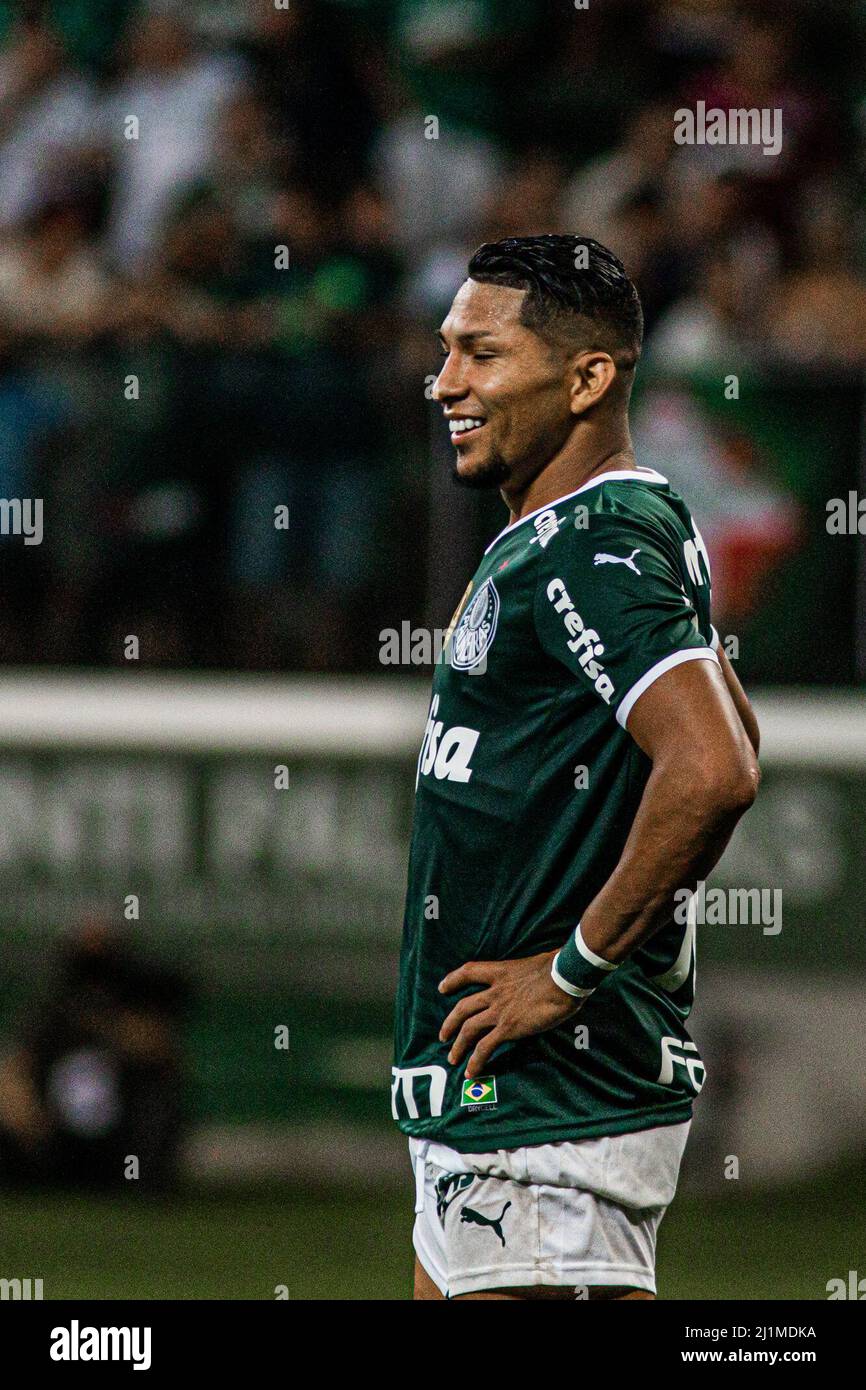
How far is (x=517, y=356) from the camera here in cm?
326

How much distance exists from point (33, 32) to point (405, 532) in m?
3.46

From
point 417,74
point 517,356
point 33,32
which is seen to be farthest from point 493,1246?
point 33,32

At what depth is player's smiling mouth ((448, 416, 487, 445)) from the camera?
3281 mm

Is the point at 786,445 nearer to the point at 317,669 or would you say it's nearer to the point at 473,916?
the point at 317,669

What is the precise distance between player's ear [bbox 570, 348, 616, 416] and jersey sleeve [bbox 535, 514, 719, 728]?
0.82 feet

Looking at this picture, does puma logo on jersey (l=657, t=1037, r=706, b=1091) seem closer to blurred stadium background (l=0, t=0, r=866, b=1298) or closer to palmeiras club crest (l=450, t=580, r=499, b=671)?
palmeiras club crest (l=450, t=580, r=499, b=671)

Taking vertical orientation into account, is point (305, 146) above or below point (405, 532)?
above

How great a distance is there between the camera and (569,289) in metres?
3.27

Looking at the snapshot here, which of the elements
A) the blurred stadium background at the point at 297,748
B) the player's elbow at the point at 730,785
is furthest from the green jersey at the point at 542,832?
the blurred stadium background at the point at 297,748

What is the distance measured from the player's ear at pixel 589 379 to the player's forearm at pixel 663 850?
66 centimetres
